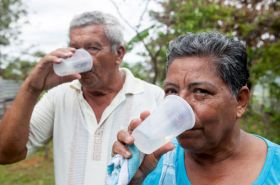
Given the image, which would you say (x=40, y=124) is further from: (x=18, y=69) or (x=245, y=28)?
(x=18, y=69)

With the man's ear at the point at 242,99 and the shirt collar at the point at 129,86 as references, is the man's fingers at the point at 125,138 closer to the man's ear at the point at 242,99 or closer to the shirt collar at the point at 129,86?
the man's ear at the point at 242,99

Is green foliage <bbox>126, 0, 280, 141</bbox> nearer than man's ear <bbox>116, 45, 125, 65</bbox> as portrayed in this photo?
No

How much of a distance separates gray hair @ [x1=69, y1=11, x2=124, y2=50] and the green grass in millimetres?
4298

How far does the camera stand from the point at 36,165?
767cm

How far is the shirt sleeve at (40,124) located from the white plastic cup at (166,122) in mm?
1098

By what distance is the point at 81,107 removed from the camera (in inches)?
92.8

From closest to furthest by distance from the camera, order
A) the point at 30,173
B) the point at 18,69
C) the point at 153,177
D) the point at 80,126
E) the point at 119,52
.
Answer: the point at 153,177 < the point at 80,126 < the point at 119,52 < the point at 30,173 < the point at 18,69

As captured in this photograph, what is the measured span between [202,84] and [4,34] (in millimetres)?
13005

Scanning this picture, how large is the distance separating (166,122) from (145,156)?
212 mm

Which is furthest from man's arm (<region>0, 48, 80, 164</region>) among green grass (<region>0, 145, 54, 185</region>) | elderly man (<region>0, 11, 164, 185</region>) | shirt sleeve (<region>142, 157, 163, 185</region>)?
green grass (<region>0, 145, 54, 185</region>)

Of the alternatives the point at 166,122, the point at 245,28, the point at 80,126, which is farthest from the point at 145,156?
the point at 245,28

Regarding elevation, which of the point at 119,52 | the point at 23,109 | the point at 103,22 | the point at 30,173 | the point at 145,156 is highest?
the point at 103,22

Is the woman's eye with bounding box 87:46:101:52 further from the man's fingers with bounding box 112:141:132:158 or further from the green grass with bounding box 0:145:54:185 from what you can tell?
the green grass with bounding box 0:145:54:185

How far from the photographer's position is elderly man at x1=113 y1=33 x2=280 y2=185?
4.71 feet
